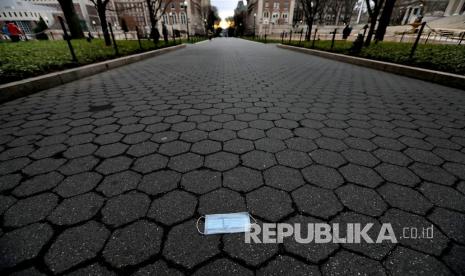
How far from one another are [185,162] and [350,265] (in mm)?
1559

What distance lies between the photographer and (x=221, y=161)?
213cm

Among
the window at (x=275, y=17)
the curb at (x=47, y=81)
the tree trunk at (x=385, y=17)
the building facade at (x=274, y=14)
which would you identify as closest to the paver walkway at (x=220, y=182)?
the curb at (x=47, y=81)

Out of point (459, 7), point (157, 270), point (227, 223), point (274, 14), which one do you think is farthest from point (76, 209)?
point (274, 14)

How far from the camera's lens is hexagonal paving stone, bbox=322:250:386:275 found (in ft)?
3.78

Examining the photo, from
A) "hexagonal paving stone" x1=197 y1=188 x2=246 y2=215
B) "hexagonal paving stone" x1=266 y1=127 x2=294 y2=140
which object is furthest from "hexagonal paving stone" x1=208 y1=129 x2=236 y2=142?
"hexagonal paving stone" x1=197 y1=188 x2=246 y2=215

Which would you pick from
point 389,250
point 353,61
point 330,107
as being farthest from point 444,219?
point 353,61

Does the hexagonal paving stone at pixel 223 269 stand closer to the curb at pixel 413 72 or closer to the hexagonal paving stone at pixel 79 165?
the hexagonal paving stone at pixel 79 165

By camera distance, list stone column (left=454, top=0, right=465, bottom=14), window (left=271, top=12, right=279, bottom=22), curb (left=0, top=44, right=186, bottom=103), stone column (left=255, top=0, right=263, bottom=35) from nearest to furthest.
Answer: curb (left=0, top=44, right=186, bottom=103) → stone column (left=454, top=0, right=465, bottom=14) → stone column (left=255, top=0, right=263, bottom=35) → window (left=271, top=12, right=279, bottom=22)

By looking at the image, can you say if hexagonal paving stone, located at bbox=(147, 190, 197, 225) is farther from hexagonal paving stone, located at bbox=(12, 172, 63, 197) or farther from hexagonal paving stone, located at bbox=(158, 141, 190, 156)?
hexagonal paving stone, located at bbox=(12, 172, 63, 197)

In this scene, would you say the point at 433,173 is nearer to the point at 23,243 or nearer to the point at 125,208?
the point at 125,208

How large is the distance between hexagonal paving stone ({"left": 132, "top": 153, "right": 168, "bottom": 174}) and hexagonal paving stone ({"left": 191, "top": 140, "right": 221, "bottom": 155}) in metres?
0.36

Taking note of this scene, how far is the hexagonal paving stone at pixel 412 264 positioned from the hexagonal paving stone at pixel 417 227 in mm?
58

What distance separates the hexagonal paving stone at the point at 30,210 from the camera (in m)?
1.46

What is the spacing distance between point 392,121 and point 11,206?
450cm
